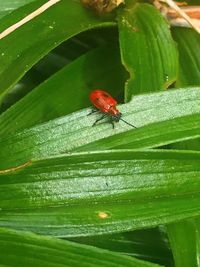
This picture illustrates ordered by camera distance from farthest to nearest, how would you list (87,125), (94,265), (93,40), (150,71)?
(93,40), (150,71), (87,125), (94,265)

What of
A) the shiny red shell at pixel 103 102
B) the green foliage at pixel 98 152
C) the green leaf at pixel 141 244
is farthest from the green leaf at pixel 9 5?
the green leaf at pixel 141 244

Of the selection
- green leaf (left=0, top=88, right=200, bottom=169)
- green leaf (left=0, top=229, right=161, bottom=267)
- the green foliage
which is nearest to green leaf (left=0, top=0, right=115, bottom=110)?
the green foliage

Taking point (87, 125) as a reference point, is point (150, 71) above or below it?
above

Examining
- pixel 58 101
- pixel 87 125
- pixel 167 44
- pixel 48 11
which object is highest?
pixel 48 11

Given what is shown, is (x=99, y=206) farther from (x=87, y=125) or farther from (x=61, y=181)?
(x=87, y=125)

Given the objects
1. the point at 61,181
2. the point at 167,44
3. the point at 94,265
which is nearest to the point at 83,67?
the point at 167,44

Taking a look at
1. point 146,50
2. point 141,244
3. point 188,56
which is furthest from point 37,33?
point 141,244
